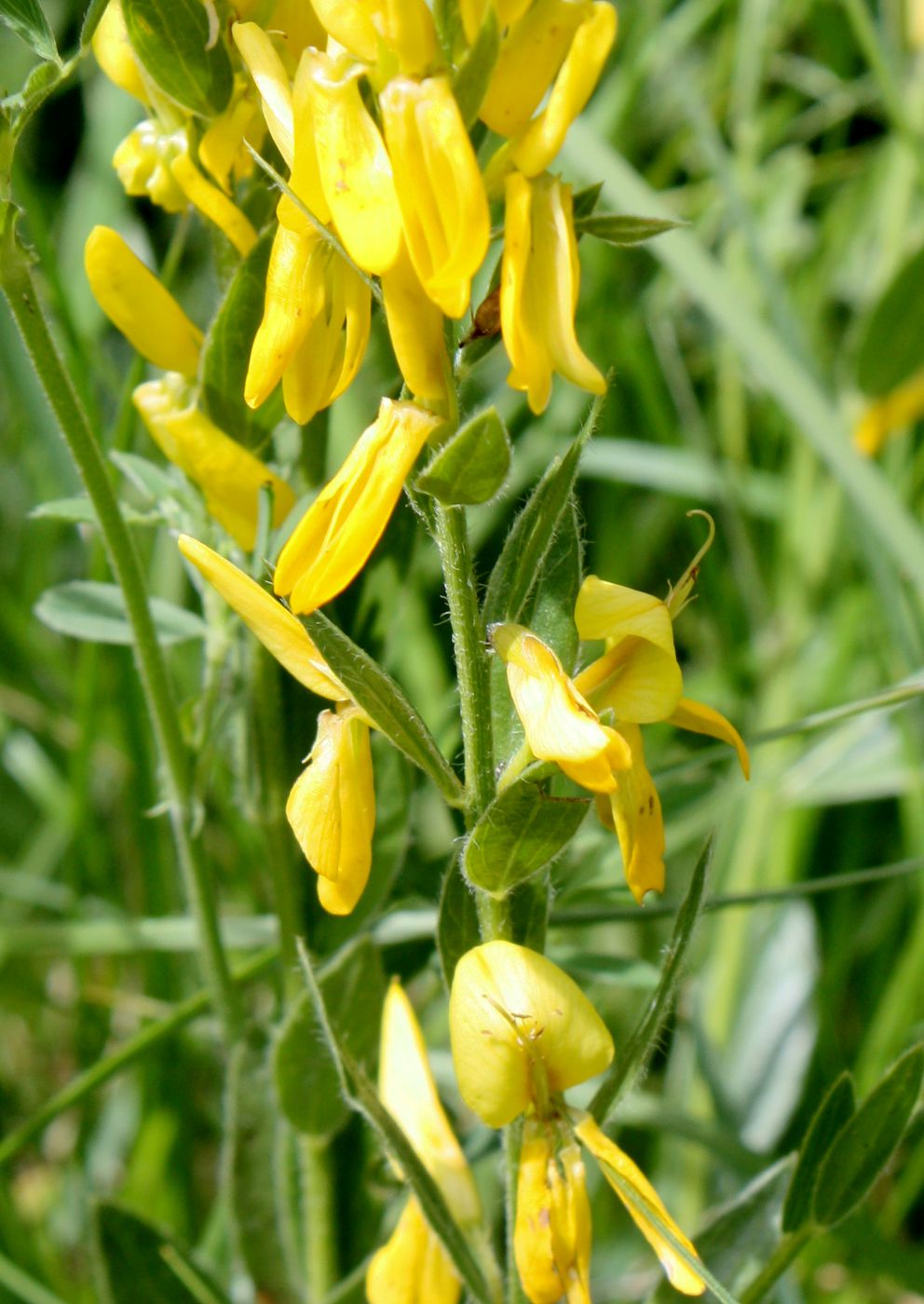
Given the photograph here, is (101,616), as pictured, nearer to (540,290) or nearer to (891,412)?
(540,290)

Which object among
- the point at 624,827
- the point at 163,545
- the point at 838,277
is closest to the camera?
the point at 624,827

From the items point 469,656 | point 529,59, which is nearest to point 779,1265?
point 469,656

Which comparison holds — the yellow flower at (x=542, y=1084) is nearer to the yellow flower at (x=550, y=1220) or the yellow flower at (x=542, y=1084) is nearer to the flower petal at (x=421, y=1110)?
the yellow flower at (x=550, y=1220)

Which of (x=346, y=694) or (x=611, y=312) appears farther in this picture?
(x=611, y=312)

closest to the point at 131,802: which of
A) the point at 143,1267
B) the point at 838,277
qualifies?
the point at 143,1267

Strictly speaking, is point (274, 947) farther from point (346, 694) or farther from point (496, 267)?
point (496, 267)

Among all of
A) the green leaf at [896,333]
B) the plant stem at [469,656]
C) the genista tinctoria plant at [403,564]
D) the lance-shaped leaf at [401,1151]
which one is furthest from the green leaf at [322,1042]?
the green leaf at [896,333]

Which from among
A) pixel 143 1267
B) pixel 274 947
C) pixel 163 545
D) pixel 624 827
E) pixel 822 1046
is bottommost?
pixel 822 1046
